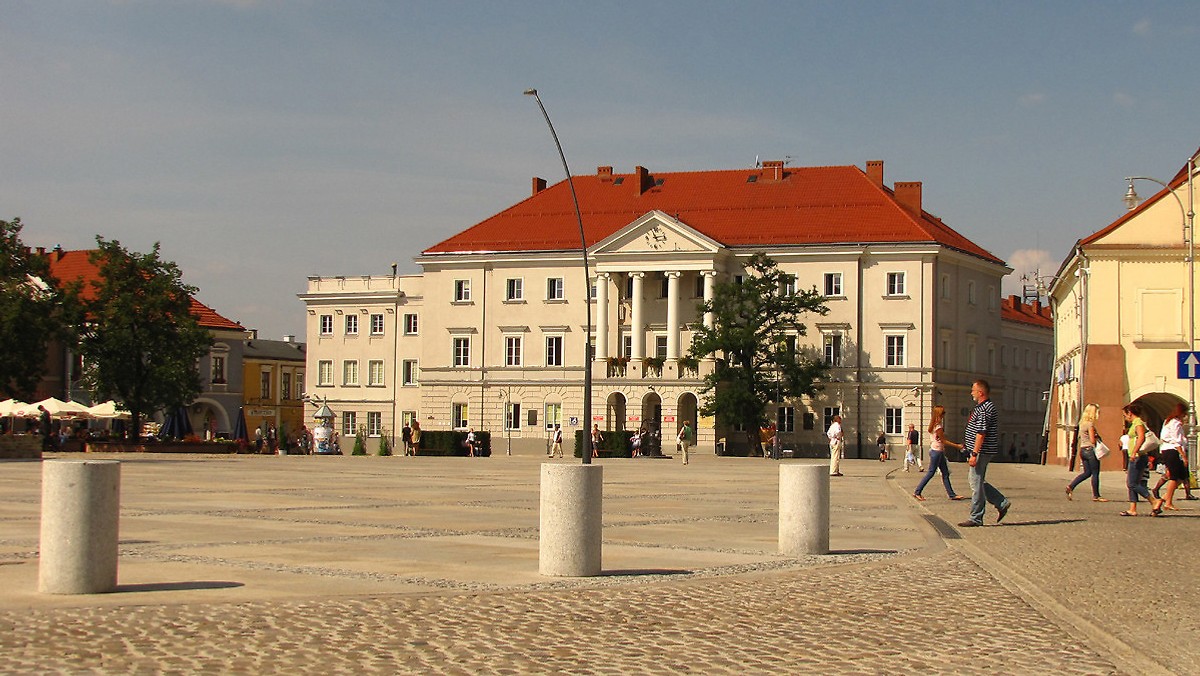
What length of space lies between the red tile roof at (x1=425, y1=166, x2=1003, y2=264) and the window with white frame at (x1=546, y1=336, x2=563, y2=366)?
5511mm

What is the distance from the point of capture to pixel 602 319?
89562 millimetres

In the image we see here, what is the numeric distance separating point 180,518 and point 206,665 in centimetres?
1153

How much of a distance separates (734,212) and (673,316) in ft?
26.4

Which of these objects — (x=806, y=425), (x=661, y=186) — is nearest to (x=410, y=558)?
(x=806, y=425)

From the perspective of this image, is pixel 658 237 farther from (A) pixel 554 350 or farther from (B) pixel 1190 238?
(B) pixel 1190 238

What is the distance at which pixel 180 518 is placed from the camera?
63.0ft

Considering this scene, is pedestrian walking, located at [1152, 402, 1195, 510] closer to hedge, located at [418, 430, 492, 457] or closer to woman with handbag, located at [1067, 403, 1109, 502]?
woman with handbag, located at [1067, 403, 1109, 502]

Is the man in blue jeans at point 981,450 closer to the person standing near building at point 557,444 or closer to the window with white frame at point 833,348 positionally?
the person standing near building at point 557,444

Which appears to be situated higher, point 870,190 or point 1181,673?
point 870,190

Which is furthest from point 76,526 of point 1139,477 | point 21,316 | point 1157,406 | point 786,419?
point 786,419

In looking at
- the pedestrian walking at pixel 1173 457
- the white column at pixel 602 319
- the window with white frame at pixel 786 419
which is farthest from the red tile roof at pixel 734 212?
the pedestrian walking at pixel 1173 457

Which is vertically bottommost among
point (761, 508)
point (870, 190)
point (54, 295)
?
point (761, 508)

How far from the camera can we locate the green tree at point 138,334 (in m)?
68.9

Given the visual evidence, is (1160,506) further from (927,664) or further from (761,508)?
(927,664)
